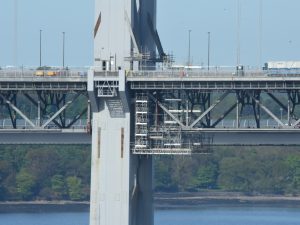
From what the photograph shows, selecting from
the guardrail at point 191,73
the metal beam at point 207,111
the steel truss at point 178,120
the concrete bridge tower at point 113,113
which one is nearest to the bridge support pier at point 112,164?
the concrete bridge tower at point 113,113

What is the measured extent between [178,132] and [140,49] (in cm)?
623

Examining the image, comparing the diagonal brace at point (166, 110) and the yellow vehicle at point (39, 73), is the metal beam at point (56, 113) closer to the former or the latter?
the yellow vehicle at point (39, 73)

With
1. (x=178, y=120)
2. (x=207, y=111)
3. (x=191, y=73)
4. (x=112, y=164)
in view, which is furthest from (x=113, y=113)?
(x=207, y=111)

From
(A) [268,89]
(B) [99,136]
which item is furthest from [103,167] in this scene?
(A) [268,89]

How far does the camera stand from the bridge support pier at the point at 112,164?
132000 mm

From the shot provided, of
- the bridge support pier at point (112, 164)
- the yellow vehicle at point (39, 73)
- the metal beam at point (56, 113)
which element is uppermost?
the yellow vehicle at point (39, 73)

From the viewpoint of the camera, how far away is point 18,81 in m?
135

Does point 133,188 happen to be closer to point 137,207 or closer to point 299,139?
point 137,207

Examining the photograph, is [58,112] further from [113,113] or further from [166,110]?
[166,110]

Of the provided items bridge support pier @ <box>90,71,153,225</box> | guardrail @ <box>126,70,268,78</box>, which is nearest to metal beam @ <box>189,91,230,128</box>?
guardrail @ <box>126,70,268,78</box>

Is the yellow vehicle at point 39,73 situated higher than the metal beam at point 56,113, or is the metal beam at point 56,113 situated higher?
the yellow vehicle at point 39,73

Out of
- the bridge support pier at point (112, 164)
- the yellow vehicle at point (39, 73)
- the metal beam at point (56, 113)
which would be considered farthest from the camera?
the yellow vehicle at point (39, 73)

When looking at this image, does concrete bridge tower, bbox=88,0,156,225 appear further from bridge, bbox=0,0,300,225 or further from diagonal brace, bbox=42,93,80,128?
diagonal brace, bbox=42,93,80,128

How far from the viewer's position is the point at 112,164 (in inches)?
5207
